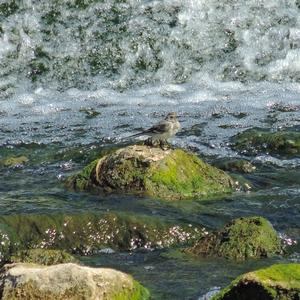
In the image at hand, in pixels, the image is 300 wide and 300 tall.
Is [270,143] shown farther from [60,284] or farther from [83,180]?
[60,284]

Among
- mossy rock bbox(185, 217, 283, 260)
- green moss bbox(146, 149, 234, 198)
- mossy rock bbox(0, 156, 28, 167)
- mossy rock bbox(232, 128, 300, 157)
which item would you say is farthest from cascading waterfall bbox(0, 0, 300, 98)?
mossy rock bbox(185, 217, 283, 260)

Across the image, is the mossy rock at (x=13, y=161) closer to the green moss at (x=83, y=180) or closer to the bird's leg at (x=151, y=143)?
the green moss at (x=83, y=180)

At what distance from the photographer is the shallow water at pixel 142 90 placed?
8.60 metres

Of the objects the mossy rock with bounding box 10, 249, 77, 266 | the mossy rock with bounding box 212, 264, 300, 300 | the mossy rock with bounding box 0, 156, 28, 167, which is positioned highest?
the mossy rock with bounding box 212, 264, 300, 300

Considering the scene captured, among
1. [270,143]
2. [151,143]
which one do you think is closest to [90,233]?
[151,143]

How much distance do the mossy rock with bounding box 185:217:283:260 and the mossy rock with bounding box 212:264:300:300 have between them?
63.9 inches

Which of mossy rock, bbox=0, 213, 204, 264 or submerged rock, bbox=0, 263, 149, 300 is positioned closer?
submerged rock, bbox=0, 263, 149, 300

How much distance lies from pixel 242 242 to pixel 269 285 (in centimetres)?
190

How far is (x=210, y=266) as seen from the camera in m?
6.67

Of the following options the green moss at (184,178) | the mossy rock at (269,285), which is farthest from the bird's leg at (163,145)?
the mossy rock at (269,285)

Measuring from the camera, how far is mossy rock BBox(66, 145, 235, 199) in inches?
343

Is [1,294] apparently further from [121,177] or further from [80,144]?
[80,144]

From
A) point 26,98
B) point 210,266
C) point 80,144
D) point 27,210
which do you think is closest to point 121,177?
point 27,210

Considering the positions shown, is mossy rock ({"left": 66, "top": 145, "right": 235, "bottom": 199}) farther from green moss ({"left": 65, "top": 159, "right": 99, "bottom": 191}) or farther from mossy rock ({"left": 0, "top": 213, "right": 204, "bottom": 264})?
mossy rock ({"left": 0, "top": 213, "right": 204, "bottom": 264})
